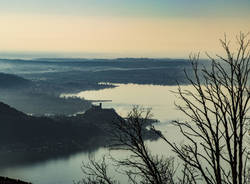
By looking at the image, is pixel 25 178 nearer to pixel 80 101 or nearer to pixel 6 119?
pixel 6 119

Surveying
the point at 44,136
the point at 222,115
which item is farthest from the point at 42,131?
the point at 222,115

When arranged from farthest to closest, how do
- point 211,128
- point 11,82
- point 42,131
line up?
point 11,82 → point 42,131 → point 211,128

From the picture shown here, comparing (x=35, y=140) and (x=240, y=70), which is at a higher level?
(x=240, y=70)

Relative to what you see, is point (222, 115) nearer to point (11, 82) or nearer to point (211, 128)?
point (211, 128)

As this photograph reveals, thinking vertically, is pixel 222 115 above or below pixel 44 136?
above

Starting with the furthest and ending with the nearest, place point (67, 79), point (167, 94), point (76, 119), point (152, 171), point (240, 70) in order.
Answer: point (67, 79)
point (167, 94)
point (76, 119)
point (152, 171)
point (240, 70)

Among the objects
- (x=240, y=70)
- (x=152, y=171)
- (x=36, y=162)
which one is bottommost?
(x=36, y=162)

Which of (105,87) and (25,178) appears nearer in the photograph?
(25,178)

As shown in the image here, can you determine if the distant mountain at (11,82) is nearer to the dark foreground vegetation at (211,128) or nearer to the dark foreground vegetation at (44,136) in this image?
the dark foreground vegetation at (44,136)

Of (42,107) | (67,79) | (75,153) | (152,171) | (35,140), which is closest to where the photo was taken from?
(152,171)

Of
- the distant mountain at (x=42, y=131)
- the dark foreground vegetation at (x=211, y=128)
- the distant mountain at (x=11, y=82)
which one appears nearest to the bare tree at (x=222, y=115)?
the dark foreground vegetation at (x=211, y=128)

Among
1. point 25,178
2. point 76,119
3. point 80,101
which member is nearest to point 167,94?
point 80,101
